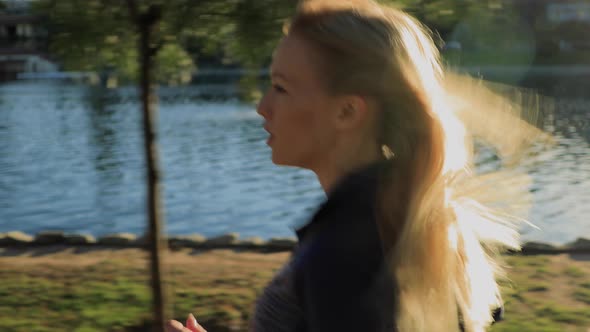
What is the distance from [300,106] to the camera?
4.34 ft

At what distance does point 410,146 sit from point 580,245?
6.29 metres

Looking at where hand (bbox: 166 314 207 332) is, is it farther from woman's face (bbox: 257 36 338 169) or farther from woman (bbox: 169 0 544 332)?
woman's face (bbox: 257 36 338 169)

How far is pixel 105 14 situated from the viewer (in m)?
3.95

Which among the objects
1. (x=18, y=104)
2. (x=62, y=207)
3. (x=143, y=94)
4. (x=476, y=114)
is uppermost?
(x=476, y=114)

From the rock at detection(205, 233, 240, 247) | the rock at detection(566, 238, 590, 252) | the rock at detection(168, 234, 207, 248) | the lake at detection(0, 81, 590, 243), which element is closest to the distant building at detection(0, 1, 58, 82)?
the lake at detection(0, 81, 590, 243)

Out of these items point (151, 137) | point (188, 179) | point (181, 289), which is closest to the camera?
point (151, 137)

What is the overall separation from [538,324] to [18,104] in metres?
31.6

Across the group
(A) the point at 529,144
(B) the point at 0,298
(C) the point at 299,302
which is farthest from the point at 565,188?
(C) the point at 299,302

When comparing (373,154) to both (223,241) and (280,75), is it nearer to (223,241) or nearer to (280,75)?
(280,75)

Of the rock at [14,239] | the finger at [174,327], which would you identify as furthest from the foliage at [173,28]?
the rock at [14,239]

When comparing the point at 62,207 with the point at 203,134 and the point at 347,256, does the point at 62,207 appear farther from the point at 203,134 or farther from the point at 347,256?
the point at 347,256

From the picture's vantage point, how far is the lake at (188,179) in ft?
32.7

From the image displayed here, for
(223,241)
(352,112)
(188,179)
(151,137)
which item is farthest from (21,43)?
(352,112)

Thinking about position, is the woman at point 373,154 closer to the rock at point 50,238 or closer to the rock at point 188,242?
the rock at point 188,242
